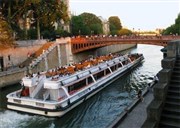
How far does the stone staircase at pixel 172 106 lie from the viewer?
1110cm

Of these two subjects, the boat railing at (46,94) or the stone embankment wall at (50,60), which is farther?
the stone embankment wall at (50,60)

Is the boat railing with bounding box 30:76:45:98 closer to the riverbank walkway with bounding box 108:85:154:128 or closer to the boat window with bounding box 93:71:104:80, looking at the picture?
the boat window with bounding box 93:71:104:80

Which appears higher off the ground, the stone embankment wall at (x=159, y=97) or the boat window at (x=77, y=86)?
the stone embankment wall at (x=159, y=97)

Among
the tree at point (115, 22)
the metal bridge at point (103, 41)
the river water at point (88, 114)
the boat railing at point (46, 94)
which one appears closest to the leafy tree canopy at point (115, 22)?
the tree at point (115, 22)

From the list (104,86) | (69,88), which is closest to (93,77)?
(104,86)

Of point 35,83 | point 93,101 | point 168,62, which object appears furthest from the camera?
point 93,101

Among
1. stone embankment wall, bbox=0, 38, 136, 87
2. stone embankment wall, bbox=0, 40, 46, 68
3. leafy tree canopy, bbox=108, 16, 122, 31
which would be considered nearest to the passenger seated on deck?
stone embankment wall, bbox=0, 38, 136, 87

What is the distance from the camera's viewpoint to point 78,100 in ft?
82.2

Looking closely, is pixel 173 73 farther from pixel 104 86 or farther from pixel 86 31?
pixel 86 31

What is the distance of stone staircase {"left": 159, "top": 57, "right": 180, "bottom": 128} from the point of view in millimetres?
11102

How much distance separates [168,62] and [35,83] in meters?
14.7

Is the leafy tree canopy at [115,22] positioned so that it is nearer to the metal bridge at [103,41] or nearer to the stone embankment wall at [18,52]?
the metal bridge at [103,41]

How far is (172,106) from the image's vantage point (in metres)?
11.5

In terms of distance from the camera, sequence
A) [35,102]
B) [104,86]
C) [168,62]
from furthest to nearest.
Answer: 1. [104,86]
2. [35,102]
3. [168,62]
